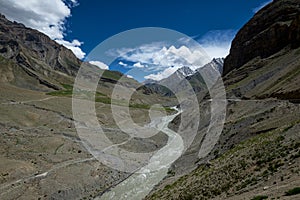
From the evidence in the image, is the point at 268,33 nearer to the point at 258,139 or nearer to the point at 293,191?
the point at 258,139

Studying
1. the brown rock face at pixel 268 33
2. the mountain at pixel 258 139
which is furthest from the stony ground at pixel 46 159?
the brown rock face at pixel 268 33

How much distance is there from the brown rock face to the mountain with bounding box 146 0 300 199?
36cm

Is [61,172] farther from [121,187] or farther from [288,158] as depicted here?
[288,158]

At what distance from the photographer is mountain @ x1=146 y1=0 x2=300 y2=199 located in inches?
792

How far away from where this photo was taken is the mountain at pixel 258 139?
20125 mm

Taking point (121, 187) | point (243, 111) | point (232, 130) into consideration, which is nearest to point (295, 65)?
point (243, 111)

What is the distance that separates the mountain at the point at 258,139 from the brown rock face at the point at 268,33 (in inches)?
14.3

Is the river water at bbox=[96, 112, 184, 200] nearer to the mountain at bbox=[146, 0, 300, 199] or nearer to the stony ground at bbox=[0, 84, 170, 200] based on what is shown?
the stony ground at bbox=[0, 84, 170, 200]

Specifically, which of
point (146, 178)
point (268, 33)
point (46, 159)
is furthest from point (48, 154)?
point (268, 33)

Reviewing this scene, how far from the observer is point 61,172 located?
4375 cm

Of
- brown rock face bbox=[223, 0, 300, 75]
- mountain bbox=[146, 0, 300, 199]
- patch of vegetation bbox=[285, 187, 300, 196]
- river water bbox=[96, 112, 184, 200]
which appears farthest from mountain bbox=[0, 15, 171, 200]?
brown rock face bbox=[223, 0, 300, 75]

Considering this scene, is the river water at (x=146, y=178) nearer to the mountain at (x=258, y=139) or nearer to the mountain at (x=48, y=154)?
the mountain at (x=48, y=154)

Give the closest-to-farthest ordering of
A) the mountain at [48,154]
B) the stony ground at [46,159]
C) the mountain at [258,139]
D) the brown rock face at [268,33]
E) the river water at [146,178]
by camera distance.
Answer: the mountain at [258,139] < the river water at [146,178] < the stony ground at [46,159] < the mountain at [48,154] < the brown rock face at [268,33]

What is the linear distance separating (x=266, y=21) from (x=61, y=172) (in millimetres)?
98235
